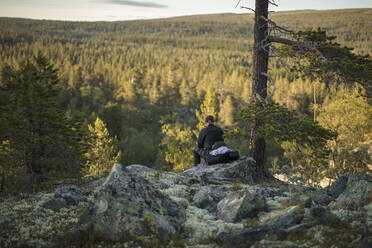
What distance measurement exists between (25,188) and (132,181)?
8.20 m

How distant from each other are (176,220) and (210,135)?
5311mm

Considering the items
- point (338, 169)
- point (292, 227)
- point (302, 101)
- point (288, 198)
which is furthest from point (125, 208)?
point (302, 101)

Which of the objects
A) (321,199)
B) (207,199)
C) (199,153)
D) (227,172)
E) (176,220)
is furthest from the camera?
(199,153)

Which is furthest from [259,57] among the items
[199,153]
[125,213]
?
[125,213]

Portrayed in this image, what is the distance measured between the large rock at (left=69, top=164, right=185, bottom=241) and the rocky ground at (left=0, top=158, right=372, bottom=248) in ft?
0.07

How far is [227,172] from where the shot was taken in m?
11.2

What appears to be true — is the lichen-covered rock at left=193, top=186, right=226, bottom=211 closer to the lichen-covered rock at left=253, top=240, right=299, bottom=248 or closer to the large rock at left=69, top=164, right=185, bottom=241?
the large rock at left=69, top=164, right=185, bottom=241

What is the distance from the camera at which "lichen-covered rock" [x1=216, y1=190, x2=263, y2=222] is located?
7.17 m

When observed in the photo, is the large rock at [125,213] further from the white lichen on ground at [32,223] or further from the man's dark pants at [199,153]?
the man's dark pants at [199,153]

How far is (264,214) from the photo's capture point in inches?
291

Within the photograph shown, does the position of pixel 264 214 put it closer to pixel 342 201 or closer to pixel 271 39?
pixel 342 201

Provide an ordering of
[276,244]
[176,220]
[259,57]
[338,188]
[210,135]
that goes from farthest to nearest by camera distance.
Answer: [259,57], [210,135], [338,188], [176,220], [276,244]

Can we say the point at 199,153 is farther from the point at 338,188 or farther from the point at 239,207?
the point at 338,188

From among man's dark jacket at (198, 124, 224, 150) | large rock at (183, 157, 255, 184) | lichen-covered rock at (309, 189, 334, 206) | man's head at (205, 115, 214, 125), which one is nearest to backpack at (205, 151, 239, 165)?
large rock at (183, 157, 255, 184)
